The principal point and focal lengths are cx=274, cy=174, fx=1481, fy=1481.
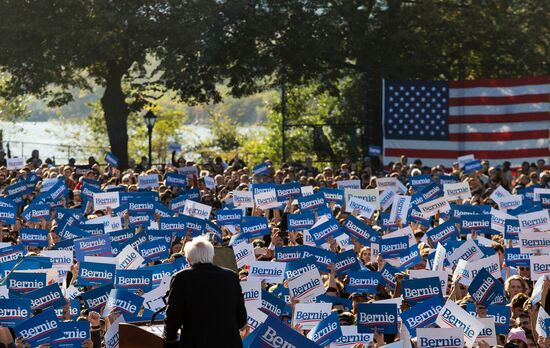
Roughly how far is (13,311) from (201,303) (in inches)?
166

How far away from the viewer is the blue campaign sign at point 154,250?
18.9 meters

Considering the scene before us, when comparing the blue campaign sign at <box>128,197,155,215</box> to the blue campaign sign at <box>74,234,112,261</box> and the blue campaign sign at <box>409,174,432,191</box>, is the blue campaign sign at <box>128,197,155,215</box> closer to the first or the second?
the blue campaign sign at <box>74,234,112,261</box>

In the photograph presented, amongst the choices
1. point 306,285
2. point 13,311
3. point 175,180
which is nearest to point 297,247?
point 306,285

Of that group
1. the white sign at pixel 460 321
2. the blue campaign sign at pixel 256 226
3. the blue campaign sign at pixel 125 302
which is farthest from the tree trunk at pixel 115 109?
the white sign at pixel 460 321

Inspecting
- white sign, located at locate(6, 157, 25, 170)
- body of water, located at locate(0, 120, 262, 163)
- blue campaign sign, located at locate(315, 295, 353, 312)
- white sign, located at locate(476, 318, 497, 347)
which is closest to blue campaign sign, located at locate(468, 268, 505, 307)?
blue campaign sign, located at locate(315, 295, 353, 312)

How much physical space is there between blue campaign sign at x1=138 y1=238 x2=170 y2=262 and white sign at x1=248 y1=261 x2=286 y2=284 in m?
2.66

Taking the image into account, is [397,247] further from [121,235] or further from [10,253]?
[10,253]

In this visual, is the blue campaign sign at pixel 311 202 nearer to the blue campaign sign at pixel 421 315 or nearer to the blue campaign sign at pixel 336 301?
the blue campaign sign at pixel 336 301

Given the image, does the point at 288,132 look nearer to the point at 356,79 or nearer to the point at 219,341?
the point at 356,79

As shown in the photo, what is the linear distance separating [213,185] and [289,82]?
15.7m

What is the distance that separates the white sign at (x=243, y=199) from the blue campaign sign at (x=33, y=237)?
513cm

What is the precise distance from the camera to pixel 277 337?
1030 centimetres

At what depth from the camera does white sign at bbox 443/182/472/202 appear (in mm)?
25000

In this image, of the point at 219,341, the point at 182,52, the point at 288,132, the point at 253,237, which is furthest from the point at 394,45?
the point at 219,341
